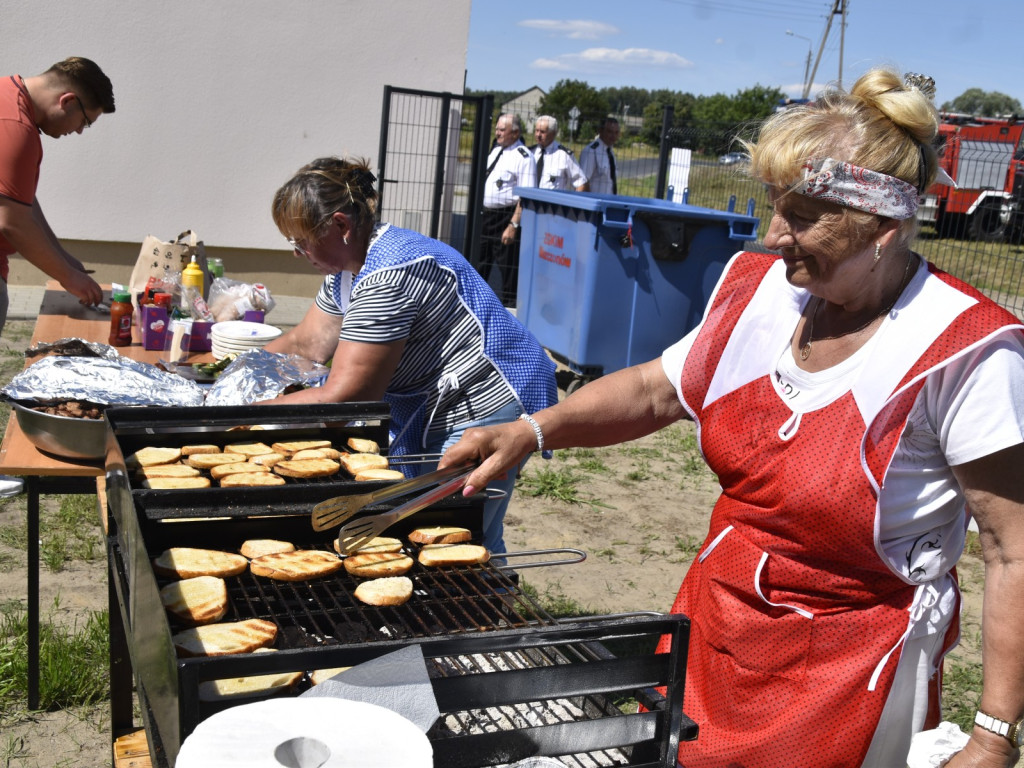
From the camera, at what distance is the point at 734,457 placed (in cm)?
183

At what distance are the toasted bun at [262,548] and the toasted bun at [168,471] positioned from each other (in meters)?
0.43

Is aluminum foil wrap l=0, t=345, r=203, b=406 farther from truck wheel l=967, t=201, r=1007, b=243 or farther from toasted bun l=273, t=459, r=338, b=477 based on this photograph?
truck wheel l=967, t=201, r=1007, b=243

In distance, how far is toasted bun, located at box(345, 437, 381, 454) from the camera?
8.02 ft

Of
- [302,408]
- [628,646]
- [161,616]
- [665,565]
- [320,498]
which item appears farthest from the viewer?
[665,565]

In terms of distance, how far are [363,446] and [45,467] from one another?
962mm

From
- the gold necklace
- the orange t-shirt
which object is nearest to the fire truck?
the gold necklace

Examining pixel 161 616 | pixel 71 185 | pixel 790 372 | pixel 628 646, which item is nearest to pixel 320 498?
pixel 161 616

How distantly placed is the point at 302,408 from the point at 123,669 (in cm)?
102

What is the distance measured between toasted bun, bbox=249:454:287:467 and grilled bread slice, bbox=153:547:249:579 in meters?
0.49

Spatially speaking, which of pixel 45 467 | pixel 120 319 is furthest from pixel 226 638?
pixel 120 319

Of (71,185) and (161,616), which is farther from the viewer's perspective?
(71,185)

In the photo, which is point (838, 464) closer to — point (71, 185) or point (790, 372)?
point (790, 372)

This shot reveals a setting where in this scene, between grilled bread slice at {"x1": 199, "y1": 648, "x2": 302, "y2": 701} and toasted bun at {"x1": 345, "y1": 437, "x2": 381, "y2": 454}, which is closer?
grilled bread slice at {"x1": 199, "y1": 648, "x2": 302, "y2": 701}

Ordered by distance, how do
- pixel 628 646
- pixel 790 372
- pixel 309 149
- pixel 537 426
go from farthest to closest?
pixel 309 149 → pixel 537 426 → pixel 790 372 → pixel 628 646
